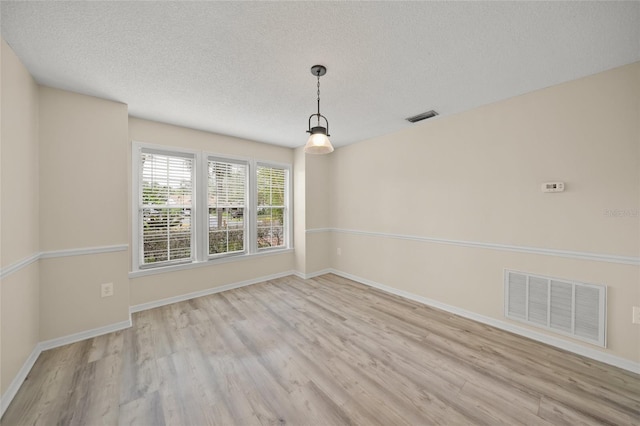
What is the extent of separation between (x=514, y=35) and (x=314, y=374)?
3.03 metres

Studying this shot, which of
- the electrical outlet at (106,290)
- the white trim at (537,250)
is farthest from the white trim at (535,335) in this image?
the electrical outlet at (106,290)

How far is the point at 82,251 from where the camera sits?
102 inches

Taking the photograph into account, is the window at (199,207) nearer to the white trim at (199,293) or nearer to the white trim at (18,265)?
the white trim at (199,293)

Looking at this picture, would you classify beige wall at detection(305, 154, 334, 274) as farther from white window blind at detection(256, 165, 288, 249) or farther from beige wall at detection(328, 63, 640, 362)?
beige wall at detection(328, 63, 640, 362)

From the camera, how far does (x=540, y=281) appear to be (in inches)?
99.4

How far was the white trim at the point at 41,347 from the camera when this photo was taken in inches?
67.6

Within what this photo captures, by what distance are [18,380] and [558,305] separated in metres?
4.83

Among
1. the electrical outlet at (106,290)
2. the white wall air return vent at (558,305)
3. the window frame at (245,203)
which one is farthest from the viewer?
the window frame at (245,203)

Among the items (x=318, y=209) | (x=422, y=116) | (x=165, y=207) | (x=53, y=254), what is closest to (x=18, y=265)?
(x=53, y=254)

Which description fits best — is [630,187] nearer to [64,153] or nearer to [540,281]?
[540,281]

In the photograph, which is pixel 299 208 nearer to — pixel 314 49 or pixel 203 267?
pixel 203 267

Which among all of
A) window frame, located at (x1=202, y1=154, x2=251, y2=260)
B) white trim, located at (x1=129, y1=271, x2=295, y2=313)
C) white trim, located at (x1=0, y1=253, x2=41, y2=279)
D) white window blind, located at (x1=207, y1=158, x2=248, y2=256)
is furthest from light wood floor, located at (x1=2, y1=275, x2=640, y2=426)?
white window blind, located at (x1=207, y1=158, x2=248, y2=256)

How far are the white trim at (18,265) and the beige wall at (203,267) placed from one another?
1.09 meters

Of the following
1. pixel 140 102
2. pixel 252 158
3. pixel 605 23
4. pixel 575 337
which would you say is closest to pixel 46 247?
pixel 140 102
